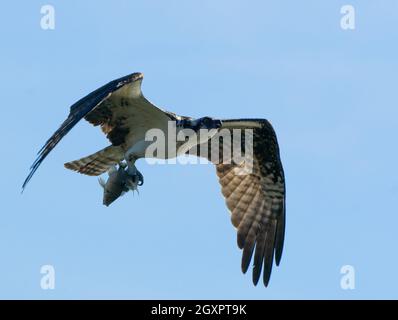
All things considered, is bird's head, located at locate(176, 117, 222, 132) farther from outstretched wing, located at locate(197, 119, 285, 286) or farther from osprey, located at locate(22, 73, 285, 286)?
outstretched wing, located at locate(197, 119, 285, 286)

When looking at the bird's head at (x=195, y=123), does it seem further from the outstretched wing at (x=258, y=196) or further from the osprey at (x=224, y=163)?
the outstretched wing at (x=258, y=196)

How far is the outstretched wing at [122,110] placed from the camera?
17312 millimetres

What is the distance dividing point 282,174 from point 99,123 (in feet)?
11.7

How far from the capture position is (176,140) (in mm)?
18781

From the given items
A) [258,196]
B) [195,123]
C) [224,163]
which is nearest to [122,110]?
[195,123]

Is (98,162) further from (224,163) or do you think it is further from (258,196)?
(258,196)

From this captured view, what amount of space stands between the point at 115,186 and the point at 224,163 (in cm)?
308

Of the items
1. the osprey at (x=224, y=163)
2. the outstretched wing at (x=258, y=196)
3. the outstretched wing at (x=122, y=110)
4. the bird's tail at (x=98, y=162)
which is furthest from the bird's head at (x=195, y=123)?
the bird's tail at (x=98, y=162)

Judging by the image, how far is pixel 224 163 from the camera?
21.1 meters

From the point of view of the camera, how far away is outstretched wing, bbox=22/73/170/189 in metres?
17.3

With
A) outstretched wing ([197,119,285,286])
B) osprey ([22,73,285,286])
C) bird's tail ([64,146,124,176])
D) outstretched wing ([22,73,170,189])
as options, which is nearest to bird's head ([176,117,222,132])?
osprey ([22,73,285,286])

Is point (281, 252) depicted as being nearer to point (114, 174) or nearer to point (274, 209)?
point (274, 209)

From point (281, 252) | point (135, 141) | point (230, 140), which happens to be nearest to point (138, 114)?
point (135, 141)
